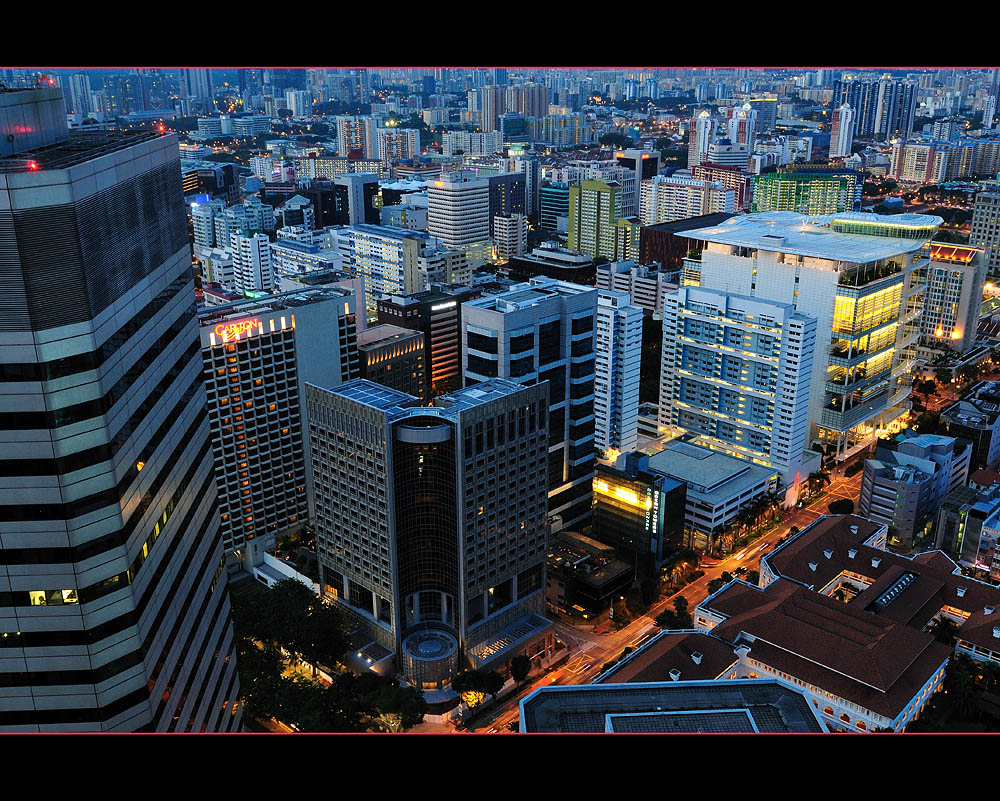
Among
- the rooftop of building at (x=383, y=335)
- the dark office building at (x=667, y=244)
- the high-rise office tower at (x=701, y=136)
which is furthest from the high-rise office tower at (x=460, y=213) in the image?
the high-rise office tower at (x=701, y=136)

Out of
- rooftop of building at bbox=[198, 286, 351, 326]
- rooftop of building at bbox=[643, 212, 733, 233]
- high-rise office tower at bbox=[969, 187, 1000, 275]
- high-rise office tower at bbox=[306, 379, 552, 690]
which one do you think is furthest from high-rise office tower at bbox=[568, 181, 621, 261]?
high-rise office tower at bbox=[306, 379, 552, 690]

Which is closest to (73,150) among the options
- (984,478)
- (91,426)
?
(91,426)

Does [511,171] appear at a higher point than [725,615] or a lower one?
higher

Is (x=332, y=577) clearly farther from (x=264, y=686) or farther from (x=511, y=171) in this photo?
(x=511, y=171)

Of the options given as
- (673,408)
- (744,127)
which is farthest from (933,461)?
(744,127)

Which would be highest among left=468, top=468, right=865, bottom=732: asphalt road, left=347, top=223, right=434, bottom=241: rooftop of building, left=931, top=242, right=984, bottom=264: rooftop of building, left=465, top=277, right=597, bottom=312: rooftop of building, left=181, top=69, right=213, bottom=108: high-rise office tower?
left=181, top=69, right=213, bottom=108: high-rise office tower

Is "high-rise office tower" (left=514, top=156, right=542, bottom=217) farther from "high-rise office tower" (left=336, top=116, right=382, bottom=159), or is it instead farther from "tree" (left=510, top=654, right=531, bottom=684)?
"tree" (left=510, top=654, right=531, bottom=684)

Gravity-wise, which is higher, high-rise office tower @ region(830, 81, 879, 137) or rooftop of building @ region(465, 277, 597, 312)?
high-rise office tower @ region(830, 81, 879, 137)
